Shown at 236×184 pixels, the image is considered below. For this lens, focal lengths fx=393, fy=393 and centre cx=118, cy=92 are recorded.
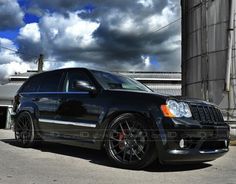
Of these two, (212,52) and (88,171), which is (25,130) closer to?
(88,171)

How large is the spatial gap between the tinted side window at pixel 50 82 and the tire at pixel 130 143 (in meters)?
1.88

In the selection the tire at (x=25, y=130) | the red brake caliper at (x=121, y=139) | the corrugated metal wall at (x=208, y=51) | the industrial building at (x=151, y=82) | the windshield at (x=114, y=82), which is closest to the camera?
the red brake caliper at (x=121, y=139)

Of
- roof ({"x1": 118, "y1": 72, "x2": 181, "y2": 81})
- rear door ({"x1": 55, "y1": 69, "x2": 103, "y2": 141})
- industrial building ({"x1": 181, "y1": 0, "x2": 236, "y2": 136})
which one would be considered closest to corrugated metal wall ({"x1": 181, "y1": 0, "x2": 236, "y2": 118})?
industrial building ({"x1": 181, "y1": 0, "x2": 236, "y2": 136})

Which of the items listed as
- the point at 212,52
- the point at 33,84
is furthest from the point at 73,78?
the point at 212,52

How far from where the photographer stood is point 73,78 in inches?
283

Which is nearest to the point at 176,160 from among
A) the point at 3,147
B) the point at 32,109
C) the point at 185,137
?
the point at 185,137

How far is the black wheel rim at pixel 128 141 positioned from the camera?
5.68 meters

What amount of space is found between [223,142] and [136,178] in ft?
5.71

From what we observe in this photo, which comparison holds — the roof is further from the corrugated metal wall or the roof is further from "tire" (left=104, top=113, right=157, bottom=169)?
"tire" (left=104, top=113, right=157, bottom=169)

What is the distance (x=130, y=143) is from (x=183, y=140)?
0.80 meters

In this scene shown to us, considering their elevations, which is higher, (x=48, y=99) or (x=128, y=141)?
(x=48, y=99)

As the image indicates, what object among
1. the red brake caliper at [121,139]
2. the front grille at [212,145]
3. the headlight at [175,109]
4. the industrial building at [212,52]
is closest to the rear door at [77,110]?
the red brake caliper at [121,139]

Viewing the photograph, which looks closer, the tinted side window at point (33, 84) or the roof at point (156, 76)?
the tinted side window at point (33, 84)

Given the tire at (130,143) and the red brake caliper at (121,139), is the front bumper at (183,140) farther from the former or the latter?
the red brake caliper at (121,139)
